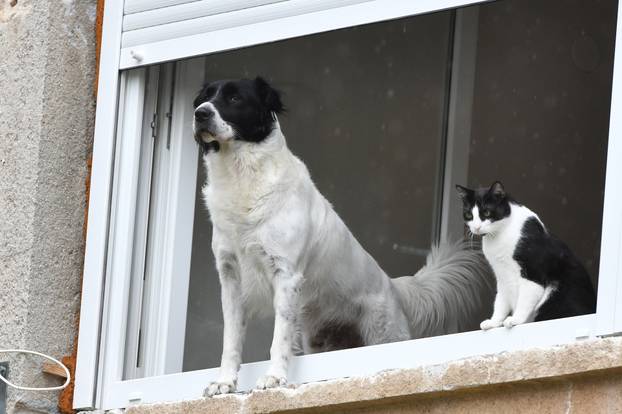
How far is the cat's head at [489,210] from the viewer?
210 inches

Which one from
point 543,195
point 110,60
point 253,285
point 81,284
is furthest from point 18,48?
point 543,195

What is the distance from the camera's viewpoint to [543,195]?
7723mm

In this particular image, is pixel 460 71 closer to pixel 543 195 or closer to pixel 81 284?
pixel 543 195

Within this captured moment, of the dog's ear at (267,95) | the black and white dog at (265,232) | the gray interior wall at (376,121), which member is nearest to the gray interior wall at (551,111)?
the gray interior wall at (376,121)

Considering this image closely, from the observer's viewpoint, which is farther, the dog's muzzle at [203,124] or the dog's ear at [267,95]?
the dog's ear at [267,95]

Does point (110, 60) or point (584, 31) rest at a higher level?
point (584, 31)

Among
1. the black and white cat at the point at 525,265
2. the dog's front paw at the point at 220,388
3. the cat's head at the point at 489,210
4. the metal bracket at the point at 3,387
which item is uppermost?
the cat's head at the point at 489,210

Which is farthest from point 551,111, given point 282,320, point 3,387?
point 3,387

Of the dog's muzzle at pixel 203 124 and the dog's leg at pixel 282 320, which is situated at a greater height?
the dog's muzzle at pixel 203 124

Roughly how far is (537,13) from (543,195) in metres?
0.99

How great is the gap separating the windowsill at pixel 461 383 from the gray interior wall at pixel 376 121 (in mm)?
2516

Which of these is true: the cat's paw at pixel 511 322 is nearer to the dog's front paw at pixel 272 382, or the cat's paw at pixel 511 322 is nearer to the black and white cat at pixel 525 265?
the black and white cat at pixel 525 265

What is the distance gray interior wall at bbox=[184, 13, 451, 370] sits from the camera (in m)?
7.73

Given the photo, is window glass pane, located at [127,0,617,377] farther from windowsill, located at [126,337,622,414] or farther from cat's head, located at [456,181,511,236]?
windowsill, located at [126,337,622,414]
